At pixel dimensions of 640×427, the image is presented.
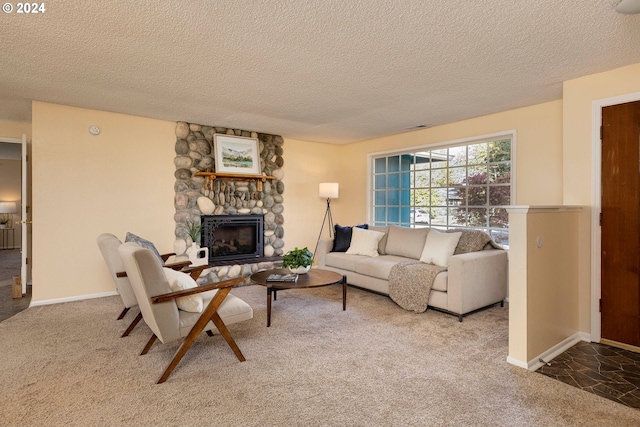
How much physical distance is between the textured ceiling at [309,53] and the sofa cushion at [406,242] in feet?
5.41

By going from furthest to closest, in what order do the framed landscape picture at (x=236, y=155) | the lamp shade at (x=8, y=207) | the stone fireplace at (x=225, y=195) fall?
the lamp shade at (x=8, y=207)
the framed landscape picture at (x=236, y=155)
the stone fireplace at (x=225, y=195)

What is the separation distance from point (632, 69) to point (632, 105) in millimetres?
299

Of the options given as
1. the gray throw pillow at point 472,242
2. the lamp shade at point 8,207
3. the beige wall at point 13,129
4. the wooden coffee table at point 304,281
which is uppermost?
the beige wall at point 13,129

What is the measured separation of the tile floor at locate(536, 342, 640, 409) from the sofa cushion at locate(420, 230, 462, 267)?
4.70 feet

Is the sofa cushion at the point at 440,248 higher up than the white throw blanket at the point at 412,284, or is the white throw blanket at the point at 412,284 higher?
the sofa cushion at the point at 440,248

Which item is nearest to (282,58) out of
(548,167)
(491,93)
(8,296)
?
(491,93)

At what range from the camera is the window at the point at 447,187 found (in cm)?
441

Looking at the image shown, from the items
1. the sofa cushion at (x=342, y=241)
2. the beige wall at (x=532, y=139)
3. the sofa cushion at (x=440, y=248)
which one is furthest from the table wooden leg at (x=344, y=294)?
the beige wall at (x=532, y=139)

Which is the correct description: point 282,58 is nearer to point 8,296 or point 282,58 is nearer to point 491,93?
point 491,93

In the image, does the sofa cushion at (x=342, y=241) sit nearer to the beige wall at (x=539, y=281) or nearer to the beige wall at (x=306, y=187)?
the beige wall at (x=306, y=187)

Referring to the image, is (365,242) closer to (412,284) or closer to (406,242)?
(406,242)

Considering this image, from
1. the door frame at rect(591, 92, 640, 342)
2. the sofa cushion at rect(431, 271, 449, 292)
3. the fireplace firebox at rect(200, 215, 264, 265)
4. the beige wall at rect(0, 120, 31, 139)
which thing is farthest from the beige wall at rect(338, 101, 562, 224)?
the beige wall at rect(0, 120, 31, 139)

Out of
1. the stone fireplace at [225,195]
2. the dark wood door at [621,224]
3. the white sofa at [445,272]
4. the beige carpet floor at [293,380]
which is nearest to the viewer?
the beige carpet floor at [293,380]

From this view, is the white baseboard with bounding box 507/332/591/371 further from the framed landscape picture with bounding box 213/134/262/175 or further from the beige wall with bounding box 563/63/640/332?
the framed landscape picture with bounding box 213/134/262/175
